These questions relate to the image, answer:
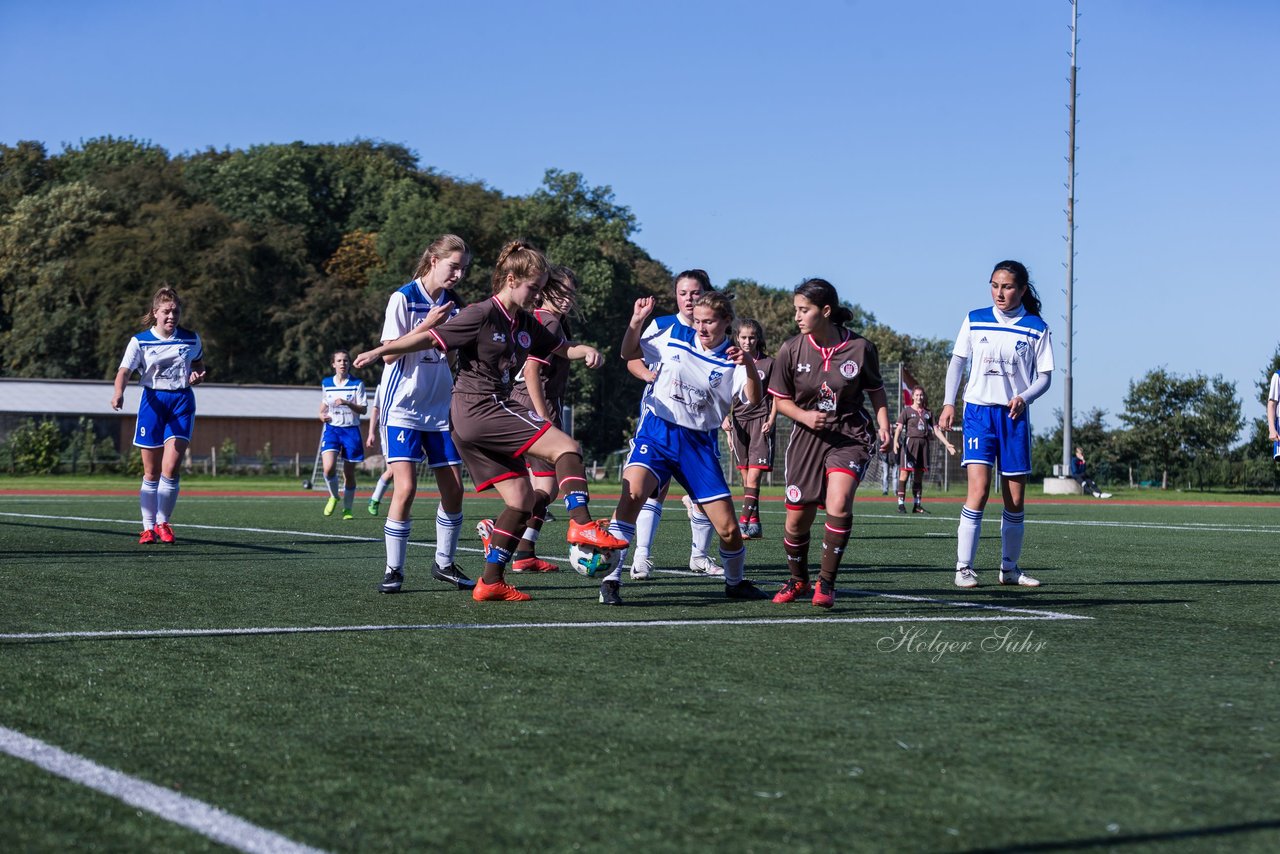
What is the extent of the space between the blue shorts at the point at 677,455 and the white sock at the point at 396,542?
1.43 m

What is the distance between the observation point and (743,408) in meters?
14.6

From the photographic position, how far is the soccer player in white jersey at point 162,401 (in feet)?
40.8

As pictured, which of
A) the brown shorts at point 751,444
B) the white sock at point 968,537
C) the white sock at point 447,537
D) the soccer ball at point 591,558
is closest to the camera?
the soccer ball at point 591,558

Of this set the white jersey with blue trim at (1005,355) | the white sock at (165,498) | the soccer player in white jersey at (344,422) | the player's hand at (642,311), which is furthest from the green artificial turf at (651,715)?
the soccer player in white jersey at (344,422)

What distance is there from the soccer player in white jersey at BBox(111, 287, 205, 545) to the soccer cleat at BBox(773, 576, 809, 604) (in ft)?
21.1

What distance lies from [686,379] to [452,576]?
191 centimetres

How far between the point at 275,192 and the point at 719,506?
74.7m

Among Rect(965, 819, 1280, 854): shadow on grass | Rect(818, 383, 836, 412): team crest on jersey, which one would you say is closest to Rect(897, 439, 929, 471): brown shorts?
Rect(818, 383, 836, 412): team crest on jersey

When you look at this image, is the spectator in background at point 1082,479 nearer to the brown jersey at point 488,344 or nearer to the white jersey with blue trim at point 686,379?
the white jersey with blue trim at point 686,379

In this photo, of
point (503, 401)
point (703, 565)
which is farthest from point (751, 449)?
point (503, 401)

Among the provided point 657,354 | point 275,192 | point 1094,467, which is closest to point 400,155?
point 275,192

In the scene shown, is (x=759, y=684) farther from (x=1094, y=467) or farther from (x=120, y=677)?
(x=1094, y=467)

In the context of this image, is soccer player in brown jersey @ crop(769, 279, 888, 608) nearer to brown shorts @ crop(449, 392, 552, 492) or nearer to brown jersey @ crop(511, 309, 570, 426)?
brown shorts @ crop(449, 392, 552, 492)

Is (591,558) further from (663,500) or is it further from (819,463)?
(663,500)
